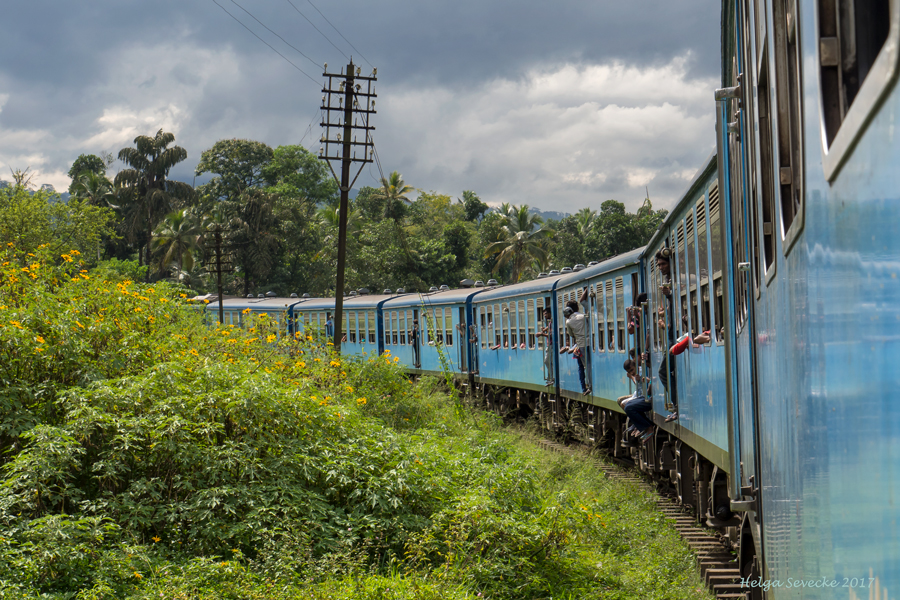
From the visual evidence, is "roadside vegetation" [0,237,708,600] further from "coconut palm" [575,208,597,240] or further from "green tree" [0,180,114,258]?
"coconut palm" [575,208,597,240]

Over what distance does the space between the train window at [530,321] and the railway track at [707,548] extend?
5.68m


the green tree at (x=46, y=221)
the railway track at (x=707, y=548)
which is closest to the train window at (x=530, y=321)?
the railway track at (x=707, y=548)

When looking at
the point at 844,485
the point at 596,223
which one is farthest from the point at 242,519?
the point at 596,223

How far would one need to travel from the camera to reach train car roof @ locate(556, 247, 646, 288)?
11581 mm

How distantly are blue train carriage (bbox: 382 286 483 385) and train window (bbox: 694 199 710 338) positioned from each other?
15.2 meters

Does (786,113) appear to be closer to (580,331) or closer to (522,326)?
(580,331)

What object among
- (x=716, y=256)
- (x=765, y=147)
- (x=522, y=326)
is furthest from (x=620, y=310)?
(x=765, y=147)

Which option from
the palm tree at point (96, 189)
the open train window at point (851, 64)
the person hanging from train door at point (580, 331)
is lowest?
the person hanging from train door at point (580, 331)

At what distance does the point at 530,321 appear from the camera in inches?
730

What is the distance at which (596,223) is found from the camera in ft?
166

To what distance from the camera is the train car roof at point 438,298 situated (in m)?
23.3

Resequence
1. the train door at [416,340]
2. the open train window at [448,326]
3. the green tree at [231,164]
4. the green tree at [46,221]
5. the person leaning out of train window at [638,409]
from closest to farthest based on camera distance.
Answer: the person leaning out of train window at [638,409] → the open train window at [448,326] → the train door at [416,340] → the green tree at [46,221] → the green tree at [231,164]

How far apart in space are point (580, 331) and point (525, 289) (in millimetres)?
4572

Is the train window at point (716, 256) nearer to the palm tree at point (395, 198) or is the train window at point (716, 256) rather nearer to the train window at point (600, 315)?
the train window at point (600, 315)
